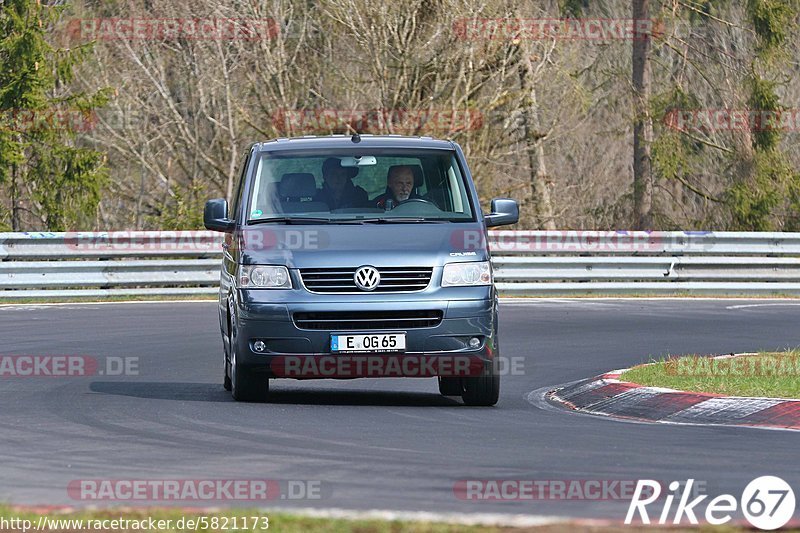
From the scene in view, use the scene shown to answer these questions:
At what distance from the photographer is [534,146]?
30062 millimetres

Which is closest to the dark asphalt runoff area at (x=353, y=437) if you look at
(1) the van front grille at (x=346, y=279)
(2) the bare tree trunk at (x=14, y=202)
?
(1) the van front grille at (x=346, y=279)

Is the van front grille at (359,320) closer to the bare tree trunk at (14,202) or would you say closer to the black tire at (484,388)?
the black tire at (484,388)

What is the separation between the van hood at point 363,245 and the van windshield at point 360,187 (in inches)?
7.9

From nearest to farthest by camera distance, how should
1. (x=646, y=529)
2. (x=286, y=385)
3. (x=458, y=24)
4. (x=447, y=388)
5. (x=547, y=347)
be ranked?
(x=646, y=529)
(x=447, y=388)
(x=286, y=385)
(x=547, y=347)
(x=458, y=24)

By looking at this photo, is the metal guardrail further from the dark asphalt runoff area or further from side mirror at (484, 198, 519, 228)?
side mirror at (484, 198, 519, 228)

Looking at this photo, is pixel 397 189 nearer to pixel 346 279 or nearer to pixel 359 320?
pixel 346 279

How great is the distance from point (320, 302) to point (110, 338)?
A: 23.0 ft

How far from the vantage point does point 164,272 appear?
80.3ft

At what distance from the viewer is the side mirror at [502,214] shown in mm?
→ 11898

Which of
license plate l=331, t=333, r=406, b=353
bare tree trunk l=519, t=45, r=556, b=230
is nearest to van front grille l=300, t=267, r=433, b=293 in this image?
license plate l=331, t=333, r=406, b=353

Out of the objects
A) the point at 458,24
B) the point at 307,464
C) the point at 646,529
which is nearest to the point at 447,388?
the point at 307,464

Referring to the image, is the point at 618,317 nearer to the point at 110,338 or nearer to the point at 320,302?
the point at 110,338

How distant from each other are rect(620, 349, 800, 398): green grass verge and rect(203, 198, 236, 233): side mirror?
335cm

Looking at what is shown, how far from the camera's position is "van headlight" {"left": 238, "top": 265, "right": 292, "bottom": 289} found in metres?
10.9
